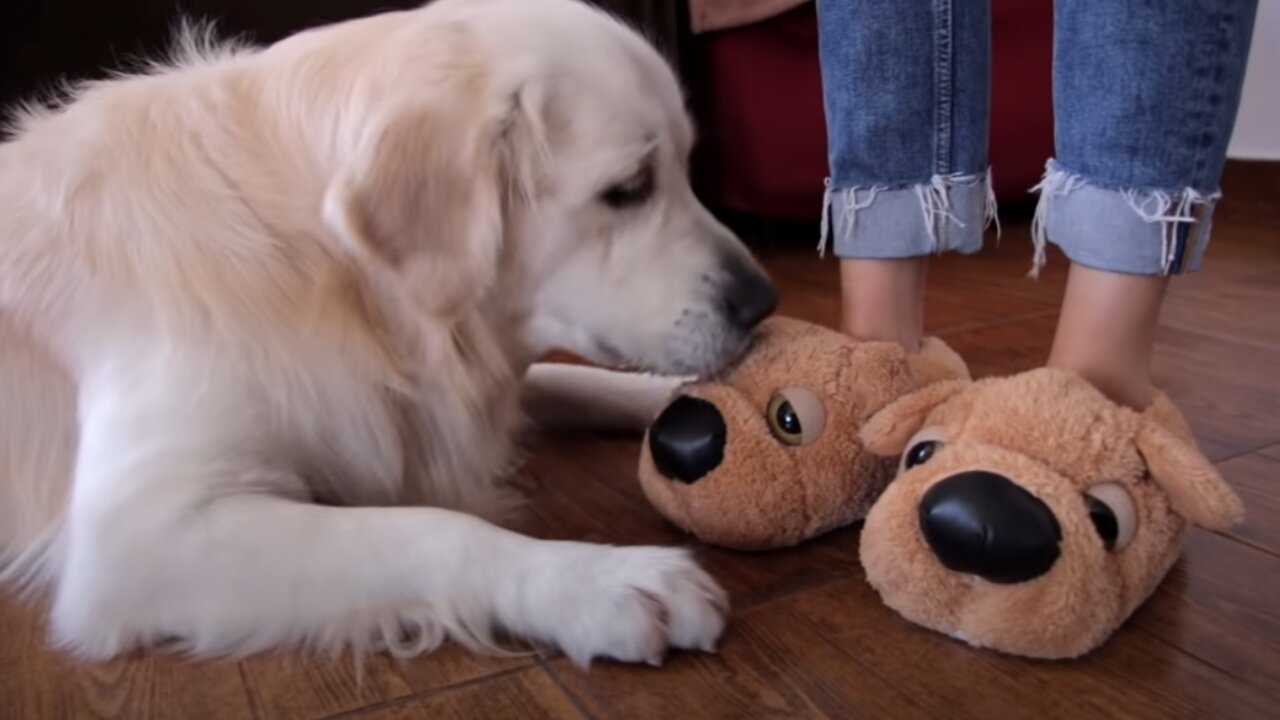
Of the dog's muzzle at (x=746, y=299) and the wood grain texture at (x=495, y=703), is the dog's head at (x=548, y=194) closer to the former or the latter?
the dog's muzzle at (x=746, y=299)

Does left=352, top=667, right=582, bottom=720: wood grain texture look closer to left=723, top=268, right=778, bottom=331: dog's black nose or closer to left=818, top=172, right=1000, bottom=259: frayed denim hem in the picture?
left=723, top=268, right=778, bottom=331: dog's black nose

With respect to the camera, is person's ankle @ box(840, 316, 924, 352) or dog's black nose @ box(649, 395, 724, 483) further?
person's ankle @ box(840, 316, 924, 352)

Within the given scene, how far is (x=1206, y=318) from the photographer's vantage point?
2000mm

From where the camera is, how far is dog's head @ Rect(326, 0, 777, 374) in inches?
39.1

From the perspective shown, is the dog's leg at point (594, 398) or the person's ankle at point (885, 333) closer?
the person's ankle at point (885, 333)

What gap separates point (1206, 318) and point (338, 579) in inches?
67.1

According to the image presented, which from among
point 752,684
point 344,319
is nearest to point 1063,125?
point 752,684

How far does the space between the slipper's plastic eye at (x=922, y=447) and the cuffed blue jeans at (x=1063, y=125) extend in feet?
0.64

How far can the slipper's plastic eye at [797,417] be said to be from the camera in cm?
103

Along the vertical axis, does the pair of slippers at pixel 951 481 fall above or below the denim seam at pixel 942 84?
below

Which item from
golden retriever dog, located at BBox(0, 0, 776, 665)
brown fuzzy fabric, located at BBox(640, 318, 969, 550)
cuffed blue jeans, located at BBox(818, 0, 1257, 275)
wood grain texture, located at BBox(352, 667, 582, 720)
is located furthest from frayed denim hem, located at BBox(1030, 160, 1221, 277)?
wood grain texture, located at BBox(352, 667, 582, 720)

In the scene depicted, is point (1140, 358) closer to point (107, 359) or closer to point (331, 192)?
point (331, 192)

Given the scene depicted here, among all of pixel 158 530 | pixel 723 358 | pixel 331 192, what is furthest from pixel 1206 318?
pixel 158 530

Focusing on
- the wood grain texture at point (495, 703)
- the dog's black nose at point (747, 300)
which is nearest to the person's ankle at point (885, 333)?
the dog's black nose at point (747, 300)
